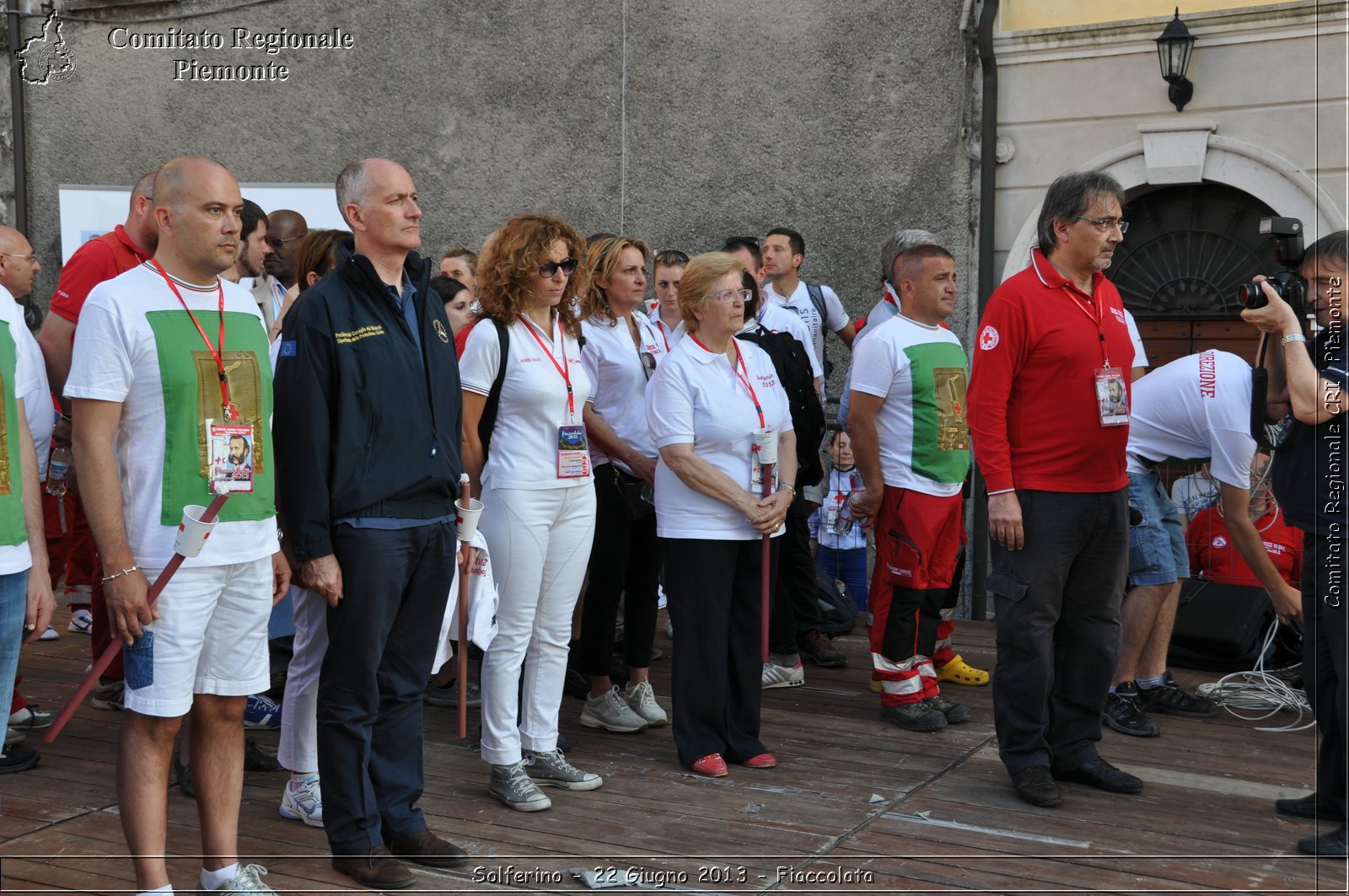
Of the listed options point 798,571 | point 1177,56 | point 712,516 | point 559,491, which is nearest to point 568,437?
point 559,491

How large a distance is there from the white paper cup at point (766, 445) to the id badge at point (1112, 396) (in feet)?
3.73

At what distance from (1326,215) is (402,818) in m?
5.88

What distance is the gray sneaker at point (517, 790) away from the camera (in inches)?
169

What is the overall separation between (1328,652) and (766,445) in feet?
6.39

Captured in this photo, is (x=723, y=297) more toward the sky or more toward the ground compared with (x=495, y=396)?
more toward the sky

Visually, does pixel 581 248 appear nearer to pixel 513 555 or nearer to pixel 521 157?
pixel 513 555

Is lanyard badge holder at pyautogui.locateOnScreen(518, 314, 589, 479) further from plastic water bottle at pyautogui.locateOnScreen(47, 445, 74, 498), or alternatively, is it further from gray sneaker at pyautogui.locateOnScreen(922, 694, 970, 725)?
plastic water bottle at pyautogui.locateOnScreen(47, 445, 74, 498)

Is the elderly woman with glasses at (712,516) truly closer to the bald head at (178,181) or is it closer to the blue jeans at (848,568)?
the bald head at (178,181)

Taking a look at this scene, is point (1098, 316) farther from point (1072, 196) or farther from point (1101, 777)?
point (1101, 777)

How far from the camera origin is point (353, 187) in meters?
3.76

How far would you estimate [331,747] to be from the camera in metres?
3.60

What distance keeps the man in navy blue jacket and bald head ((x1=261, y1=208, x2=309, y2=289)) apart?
8.66 feet

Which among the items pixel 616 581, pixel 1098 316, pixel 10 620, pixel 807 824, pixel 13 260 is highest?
pixel 13 260

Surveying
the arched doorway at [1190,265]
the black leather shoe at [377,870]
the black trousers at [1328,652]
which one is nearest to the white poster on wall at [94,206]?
the arched doorway at [1190,265]
